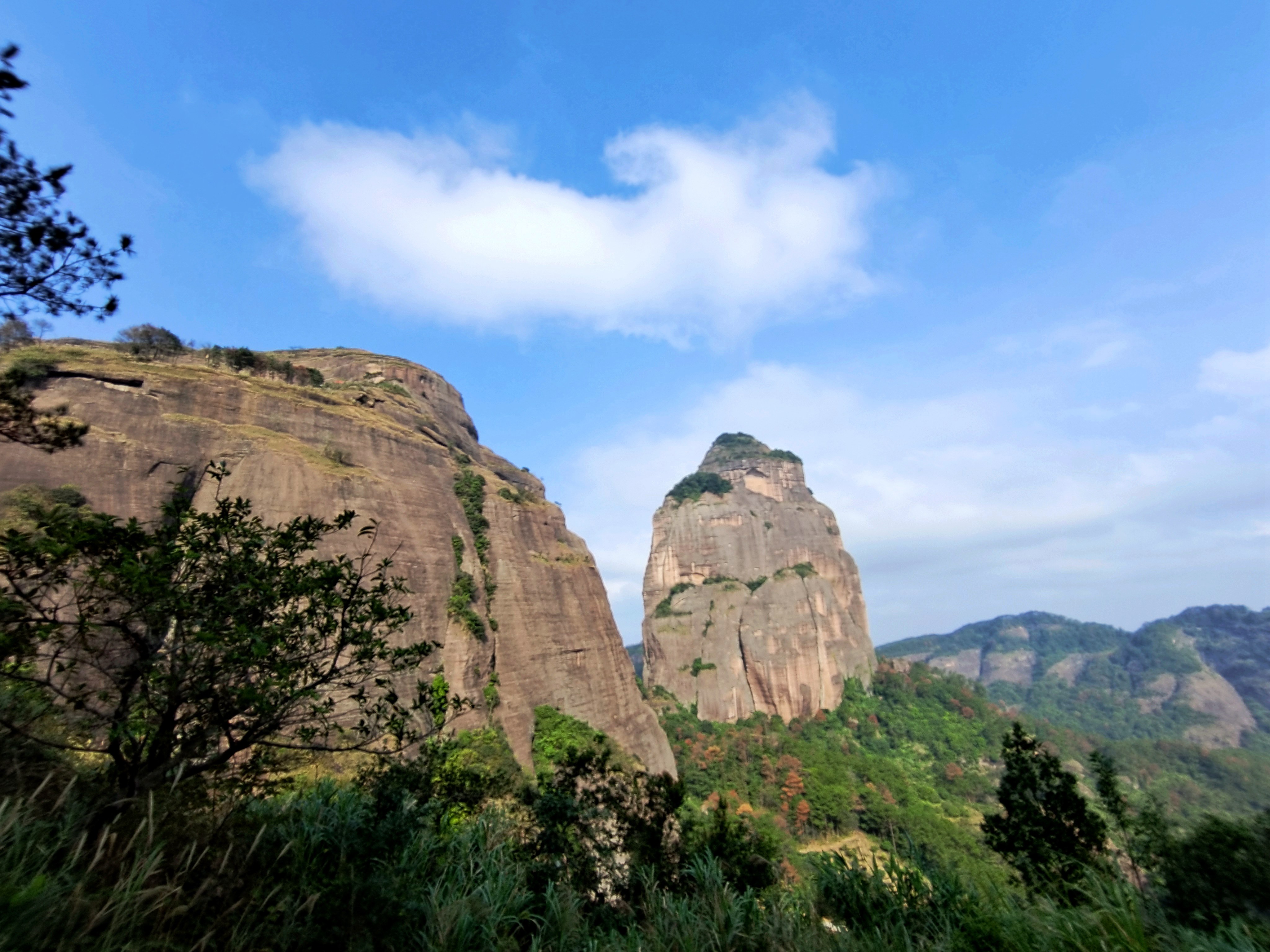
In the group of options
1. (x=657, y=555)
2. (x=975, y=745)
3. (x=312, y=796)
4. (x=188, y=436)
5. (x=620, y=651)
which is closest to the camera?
(x=312, y=796)

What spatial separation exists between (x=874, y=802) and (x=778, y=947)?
56961 mm

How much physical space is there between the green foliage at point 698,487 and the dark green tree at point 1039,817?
8050 centimetres

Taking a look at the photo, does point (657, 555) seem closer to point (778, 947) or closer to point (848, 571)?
point (848, 571)

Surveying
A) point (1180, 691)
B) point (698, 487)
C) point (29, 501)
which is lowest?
point (1180, 691)

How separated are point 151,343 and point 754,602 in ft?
242

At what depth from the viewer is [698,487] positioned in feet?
349

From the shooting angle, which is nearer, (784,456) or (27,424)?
(27,424)

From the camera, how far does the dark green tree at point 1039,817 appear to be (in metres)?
17.6

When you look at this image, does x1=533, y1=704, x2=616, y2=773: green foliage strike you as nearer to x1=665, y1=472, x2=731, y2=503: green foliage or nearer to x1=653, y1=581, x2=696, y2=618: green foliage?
x1=653, y1=581, x2=696, y2=618: green foliage

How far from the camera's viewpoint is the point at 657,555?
318ft

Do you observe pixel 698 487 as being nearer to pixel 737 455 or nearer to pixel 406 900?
pixel 737 455

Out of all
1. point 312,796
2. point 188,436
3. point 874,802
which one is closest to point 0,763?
point 312,796

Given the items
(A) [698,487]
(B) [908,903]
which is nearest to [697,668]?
(A) [698,487]

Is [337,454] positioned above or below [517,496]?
below
